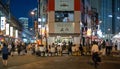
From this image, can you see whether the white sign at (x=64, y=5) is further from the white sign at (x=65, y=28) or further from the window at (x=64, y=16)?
the white sign at (x=65, y=28)

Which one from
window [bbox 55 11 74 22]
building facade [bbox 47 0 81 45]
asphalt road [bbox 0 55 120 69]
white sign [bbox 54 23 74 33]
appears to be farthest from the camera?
window [bbox 55 11 74 22]

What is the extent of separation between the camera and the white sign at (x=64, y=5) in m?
70.8

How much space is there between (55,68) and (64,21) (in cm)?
4508

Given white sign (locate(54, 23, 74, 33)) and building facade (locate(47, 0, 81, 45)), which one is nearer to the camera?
white sign (locate(54, 23, 74, 33))

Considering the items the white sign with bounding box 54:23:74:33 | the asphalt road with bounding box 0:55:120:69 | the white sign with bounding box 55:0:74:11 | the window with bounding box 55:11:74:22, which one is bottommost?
the asphalt road with bounding box 0:55:120:69

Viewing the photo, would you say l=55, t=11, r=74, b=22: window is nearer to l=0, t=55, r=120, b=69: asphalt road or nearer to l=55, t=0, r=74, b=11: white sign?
l=55, t=0, r=74, b=11: white sign

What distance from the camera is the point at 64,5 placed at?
7088 cm

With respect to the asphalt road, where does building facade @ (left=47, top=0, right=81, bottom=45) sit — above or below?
above

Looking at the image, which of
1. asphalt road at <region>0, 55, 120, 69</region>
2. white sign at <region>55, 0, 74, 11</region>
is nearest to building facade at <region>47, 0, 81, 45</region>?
Result: white sign at <region>55, 0, 74, 11</region>

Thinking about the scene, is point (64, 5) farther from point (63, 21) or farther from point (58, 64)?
point (58, 64)

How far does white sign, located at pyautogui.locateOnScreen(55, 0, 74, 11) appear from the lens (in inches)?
2788

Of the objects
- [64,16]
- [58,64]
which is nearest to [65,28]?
[64,16]

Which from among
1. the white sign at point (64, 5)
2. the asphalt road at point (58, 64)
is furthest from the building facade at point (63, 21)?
the asphalt road at point (58, 64)

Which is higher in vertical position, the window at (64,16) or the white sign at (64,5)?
the white sign at (64,5)
